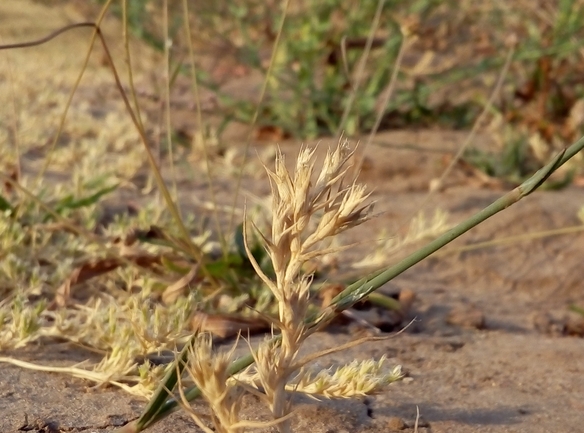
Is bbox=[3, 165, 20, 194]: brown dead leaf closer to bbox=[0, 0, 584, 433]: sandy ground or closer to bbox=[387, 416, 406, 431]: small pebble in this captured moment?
bbox=[0, 0, 584, 433]: sandy ground

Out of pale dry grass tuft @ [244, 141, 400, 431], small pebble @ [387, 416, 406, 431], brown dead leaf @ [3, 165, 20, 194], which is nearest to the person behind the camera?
pale dry grass tuft @ [244, 141, 400, 431]

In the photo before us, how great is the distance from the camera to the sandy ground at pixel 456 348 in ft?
3.82

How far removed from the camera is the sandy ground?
116 cm

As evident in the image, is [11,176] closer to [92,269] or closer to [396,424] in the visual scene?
Result: [92,269]

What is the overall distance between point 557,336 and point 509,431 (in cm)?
65

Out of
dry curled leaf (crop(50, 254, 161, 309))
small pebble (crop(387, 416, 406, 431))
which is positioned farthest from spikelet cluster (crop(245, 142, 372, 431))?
dry curled leaf (crop(50, 254, 161, 309))

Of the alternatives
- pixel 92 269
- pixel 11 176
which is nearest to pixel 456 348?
pixel 92 269

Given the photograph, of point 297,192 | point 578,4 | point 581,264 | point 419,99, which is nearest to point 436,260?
point 581,264

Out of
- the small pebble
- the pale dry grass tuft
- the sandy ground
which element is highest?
the pale dry grass tuft

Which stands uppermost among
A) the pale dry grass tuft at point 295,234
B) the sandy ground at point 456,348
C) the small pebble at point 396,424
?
the pale dry grass tuft at point 295,234

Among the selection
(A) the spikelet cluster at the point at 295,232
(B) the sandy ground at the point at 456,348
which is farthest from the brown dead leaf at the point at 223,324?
(A) the spikelet cluster at the point at 295,232

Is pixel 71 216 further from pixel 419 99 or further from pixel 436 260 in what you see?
pixel 419 99

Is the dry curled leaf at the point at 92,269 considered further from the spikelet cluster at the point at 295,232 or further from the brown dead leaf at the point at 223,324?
the spikelet cluster at the point at 295,232

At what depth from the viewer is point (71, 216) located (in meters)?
2.00
